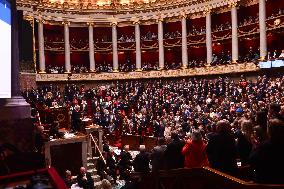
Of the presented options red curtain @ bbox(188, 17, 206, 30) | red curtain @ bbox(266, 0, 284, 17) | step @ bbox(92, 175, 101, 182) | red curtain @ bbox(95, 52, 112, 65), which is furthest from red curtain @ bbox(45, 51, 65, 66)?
step @ bbox(92, 175, 101, 182)

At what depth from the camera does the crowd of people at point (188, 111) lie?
6582 millimetres

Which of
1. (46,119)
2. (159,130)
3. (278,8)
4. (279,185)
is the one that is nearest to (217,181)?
(279,185)

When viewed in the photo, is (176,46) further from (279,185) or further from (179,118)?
Answer: (279,185)

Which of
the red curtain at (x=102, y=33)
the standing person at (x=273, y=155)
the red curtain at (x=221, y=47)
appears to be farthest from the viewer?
the red curtain at (x=102, y=33)

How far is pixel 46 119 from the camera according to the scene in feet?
51.9

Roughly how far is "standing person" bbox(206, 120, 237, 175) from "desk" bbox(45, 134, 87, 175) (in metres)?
8.35

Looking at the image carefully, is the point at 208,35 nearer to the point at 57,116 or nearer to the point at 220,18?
the point at 220,18

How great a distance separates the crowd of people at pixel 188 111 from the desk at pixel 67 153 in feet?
4.48

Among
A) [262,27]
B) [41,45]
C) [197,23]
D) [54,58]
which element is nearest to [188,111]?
[262,27]

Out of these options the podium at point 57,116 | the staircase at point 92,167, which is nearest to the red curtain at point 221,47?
the podium at point 57,116

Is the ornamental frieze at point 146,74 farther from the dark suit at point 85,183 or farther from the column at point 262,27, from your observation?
the dark suit at point 85,183

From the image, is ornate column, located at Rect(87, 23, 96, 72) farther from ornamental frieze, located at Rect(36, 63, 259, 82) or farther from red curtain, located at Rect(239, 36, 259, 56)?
red curtain, located at Rect(239, 36, 259, 56)

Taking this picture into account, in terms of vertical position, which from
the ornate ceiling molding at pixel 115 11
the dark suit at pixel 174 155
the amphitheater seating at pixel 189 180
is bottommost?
the amphitheater seating at pixel 189 180

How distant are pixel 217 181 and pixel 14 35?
500 cm
